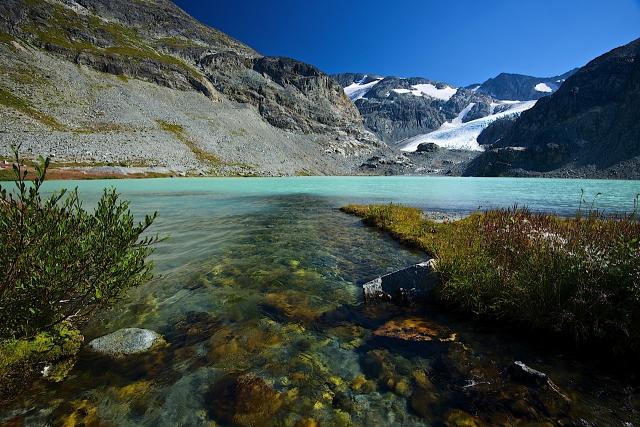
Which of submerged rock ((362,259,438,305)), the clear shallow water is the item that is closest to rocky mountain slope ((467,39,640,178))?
submerged rock ((362,259,438,305))

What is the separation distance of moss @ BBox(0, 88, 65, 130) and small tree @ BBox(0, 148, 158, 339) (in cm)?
9823

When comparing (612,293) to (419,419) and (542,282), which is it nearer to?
(542,282)

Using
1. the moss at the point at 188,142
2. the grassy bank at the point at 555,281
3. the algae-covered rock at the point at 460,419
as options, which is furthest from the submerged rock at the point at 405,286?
the moss at the point at 188,142

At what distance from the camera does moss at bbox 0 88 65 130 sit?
80188 mm

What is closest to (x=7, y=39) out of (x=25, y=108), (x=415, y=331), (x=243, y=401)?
(x=25, y=108)

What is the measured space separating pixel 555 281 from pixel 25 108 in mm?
112431

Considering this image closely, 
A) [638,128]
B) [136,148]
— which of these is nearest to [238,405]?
[136,148]

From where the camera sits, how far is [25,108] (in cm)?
8212

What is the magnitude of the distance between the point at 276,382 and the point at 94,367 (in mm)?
3049

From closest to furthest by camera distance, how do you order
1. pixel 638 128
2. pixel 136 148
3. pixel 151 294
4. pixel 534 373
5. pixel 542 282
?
pixel 534 373
pixel 542 282
pixel 151 294
pixel 136 148
pixel 638 128

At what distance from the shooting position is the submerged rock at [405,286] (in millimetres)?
8078

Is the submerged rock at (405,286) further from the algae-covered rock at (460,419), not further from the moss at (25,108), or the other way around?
the moss at (25,108)

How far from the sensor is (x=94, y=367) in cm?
542

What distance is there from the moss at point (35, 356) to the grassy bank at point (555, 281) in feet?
24.5
